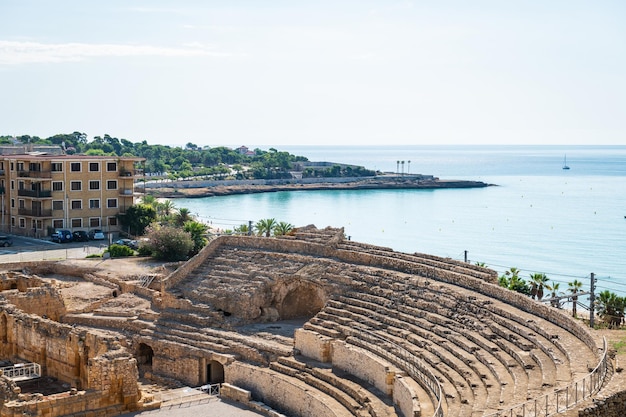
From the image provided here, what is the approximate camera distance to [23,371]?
1172 inches

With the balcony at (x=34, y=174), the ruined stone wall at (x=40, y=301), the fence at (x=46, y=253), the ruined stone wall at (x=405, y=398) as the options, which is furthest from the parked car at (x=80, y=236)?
the ruined stone wall at (x=405, y=398)

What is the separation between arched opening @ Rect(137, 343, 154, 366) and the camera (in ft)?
113

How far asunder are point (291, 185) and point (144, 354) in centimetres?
11985

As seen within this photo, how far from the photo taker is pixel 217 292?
36.2 meters

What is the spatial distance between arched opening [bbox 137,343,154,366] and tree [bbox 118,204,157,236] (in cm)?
2544

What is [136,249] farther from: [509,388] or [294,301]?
[509,388]

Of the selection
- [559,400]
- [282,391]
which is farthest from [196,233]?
[559,400]

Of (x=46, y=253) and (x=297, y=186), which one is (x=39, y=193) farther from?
(x=297, y=186)

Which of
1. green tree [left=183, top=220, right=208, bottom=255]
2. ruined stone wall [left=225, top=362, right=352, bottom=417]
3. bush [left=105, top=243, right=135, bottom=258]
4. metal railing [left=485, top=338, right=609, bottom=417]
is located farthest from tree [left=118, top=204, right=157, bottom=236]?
metal railing [left=485, top=338, right=609, bottom=417]

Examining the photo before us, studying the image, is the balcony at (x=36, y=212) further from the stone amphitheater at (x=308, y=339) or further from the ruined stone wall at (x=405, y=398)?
the ruined stone wall at (x=405, y=398)

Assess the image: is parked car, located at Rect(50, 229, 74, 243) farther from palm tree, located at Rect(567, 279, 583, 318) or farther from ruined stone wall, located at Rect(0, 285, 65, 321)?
palm tree, located at Rect(567, 279, 583, 318)

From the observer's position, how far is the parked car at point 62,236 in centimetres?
5569

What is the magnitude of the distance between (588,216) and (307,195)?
52.6m

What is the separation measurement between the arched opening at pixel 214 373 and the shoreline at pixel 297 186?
95.0 metres
